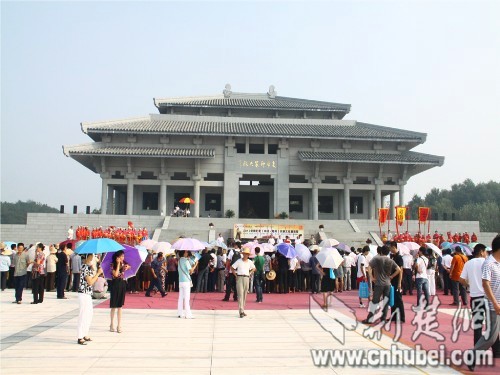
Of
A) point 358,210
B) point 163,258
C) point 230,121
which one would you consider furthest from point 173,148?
point 163,258

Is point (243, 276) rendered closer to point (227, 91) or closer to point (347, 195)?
point (347, 195)

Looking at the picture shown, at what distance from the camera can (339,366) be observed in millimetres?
6270

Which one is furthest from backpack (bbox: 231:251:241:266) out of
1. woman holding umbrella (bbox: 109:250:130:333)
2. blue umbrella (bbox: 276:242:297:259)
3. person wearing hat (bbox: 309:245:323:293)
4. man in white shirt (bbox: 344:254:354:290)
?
woman holding umbrella (bbox: 109:250:130:333)

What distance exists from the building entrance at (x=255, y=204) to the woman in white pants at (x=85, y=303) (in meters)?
30.2

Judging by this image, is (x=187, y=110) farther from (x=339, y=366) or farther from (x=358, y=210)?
(x=339, y=366)

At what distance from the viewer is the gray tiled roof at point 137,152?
32594 mm

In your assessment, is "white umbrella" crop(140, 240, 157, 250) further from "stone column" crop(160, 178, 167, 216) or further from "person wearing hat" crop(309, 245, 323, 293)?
"stone column" crop(160, 178, 167, 216)

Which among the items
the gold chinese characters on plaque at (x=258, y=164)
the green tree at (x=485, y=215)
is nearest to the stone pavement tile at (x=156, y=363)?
the gold chinese characters on plaque at (x=258, y=164)

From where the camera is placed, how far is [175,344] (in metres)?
7.54

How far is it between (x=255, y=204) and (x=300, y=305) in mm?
26344

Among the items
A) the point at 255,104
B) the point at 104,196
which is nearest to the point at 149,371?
the point at 104,196

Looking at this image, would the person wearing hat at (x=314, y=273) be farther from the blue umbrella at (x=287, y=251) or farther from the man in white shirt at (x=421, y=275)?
the man in white shirt at (x=421, y=275)

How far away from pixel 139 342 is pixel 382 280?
14.6 ft

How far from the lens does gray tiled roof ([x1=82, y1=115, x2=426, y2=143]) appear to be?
112 ft
